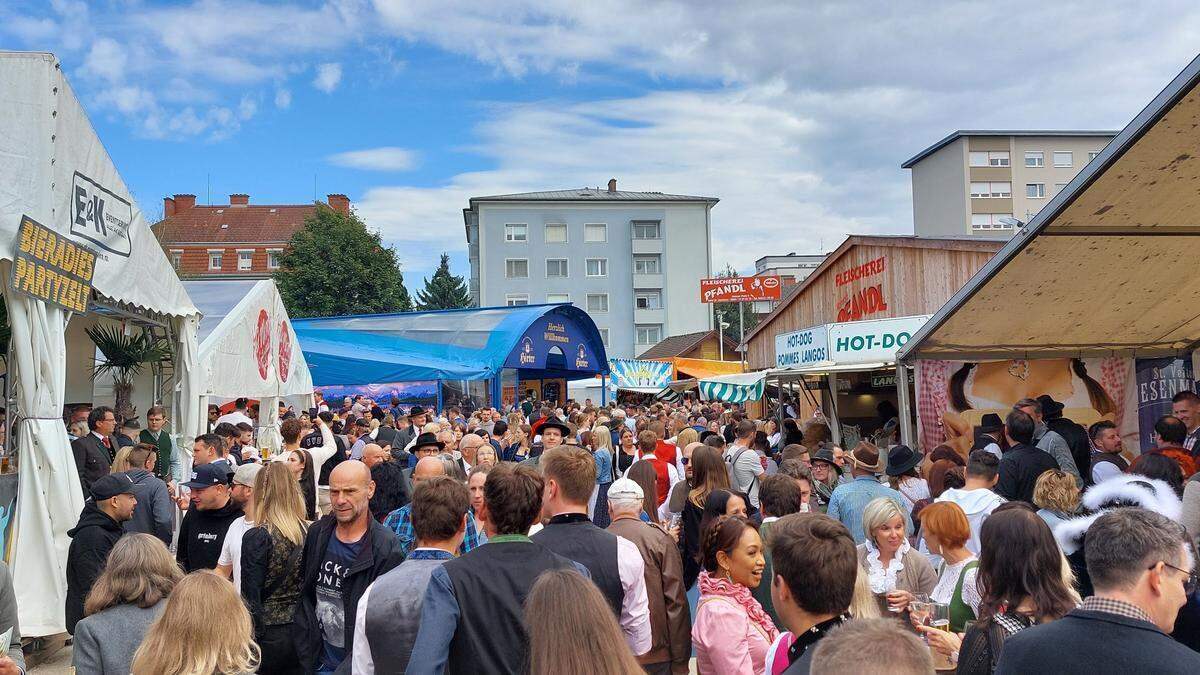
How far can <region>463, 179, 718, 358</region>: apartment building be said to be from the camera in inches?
2462

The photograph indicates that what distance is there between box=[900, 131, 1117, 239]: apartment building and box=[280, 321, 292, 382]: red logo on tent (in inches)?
2049

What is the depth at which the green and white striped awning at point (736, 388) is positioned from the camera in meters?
17.4

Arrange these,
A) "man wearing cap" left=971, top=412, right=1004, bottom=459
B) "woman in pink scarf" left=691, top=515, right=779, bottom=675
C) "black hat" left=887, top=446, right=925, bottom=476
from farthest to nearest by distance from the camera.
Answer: "man wearing cap" left=971, top=412, right=1004, bottom=459, "black hat" left=887, top=446, right=925, bottom=476, "woman in pink scarf" left=691, top=515, right=779, bottom=675

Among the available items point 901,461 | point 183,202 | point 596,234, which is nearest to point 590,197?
point 596,234

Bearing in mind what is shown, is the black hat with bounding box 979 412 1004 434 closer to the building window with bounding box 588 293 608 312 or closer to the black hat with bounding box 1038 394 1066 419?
the black hat with bounding box 1038 394 1066 419

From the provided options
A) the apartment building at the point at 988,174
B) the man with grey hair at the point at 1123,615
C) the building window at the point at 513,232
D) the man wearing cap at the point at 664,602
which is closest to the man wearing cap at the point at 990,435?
the man wearing cap at the point at 664,602

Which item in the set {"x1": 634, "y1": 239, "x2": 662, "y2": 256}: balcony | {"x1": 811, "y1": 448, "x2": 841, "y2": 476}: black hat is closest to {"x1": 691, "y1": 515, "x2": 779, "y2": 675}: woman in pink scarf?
{"x1": 811, "y1": 448, "x2": 841, "y2": 476}: black hat

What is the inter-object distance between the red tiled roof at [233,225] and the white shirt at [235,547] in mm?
69035

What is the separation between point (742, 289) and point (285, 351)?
28.1 metres

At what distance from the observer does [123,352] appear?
1231cm

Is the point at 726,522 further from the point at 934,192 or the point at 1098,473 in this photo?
the point at 934,192

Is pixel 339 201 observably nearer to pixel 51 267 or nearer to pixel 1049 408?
pixel 51 267

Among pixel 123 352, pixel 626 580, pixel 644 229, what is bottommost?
pixel 626 580

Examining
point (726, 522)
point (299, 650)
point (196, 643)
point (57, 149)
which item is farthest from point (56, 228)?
point (726, 522)
